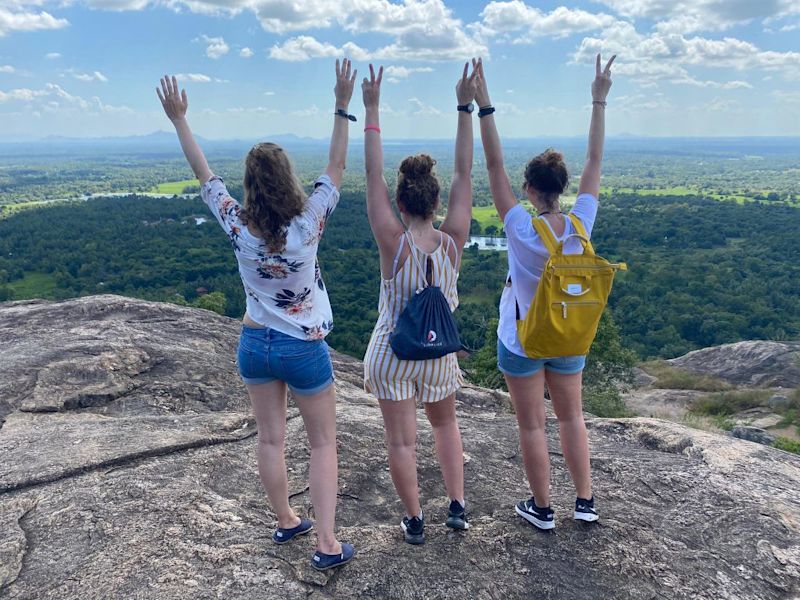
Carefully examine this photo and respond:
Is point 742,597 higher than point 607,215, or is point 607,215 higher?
point 742,597

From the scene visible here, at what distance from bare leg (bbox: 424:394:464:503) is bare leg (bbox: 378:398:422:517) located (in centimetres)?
14

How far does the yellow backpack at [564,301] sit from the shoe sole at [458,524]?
1.13 meters


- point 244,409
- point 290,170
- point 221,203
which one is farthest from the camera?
point 244,409

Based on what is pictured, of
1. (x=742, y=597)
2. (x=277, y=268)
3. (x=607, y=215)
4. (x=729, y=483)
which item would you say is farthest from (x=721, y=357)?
(x=607, y=215)

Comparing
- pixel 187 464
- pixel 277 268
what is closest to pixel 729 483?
pixel 277 268

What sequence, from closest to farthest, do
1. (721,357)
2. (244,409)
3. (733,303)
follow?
(244,409), (721,357), (733,303)

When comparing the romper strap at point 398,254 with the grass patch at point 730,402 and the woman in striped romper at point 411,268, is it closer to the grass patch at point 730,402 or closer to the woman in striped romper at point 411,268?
the woman in striped romper at point 411,268

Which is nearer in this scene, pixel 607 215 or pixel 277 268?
pixel 277 268

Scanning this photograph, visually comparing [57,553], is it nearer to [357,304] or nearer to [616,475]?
[616,475]

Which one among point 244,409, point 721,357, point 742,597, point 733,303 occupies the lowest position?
point 733,303

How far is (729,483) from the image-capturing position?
14.8 feet

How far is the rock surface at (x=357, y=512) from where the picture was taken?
10.4 feet

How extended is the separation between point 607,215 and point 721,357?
63.3 meters

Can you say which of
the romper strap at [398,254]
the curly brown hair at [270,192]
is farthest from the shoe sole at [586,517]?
the curly brown hair at [270,192]
